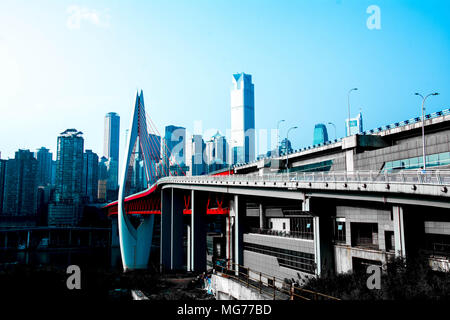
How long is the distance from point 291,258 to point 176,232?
26.8m

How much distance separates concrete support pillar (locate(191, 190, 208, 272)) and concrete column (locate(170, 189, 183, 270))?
596cm

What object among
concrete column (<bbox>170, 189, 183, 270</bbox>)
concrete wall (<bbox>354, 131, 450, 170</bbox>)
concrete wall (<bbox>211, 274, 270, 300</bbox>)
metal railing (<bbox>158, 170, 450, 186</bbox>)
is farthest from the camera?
concrete column (<bbox>170, 189, 183, 270</bbox>)

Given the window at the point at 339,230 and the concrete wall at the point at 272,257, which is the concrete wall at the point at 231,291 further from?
the window at the point at 339,230

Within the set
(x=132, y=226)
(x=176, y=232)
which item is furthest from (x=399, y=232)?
(x=132, y=226)

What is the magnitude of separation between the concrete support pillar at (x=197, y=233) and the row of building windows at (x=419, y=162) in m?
31.4

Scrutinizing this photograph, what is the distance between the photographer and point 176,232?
6500cm

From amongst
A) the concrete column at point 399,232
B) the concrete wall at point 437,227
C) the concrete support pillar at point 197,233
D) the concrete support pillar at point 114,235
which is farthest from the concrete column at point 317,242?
the concrete support pillar at point 114,235

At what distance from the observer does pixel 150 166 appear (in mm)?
74438

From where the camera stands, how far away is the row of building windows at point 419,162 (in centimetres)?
3022

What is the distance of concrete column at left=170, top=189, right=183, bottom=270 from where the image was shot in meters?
64.6

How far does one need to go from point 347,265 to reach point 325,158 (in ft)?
51.2

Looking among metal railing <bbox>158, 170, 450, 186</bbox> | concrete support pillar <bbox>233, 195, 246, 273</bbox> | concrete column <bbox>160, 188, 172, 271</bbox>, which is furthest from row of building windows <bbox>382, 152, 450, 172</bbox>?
concrete column <bbox>160, 188, 172, 271</bbox>

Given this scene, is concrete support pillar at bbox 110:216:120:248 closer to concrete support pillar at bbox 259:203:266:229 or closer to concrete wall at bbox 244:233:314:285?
concrete support pillar at bbox 259:203:266:229

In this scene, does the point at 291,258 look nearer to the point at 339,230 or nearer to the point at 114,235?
the point at 339,230
